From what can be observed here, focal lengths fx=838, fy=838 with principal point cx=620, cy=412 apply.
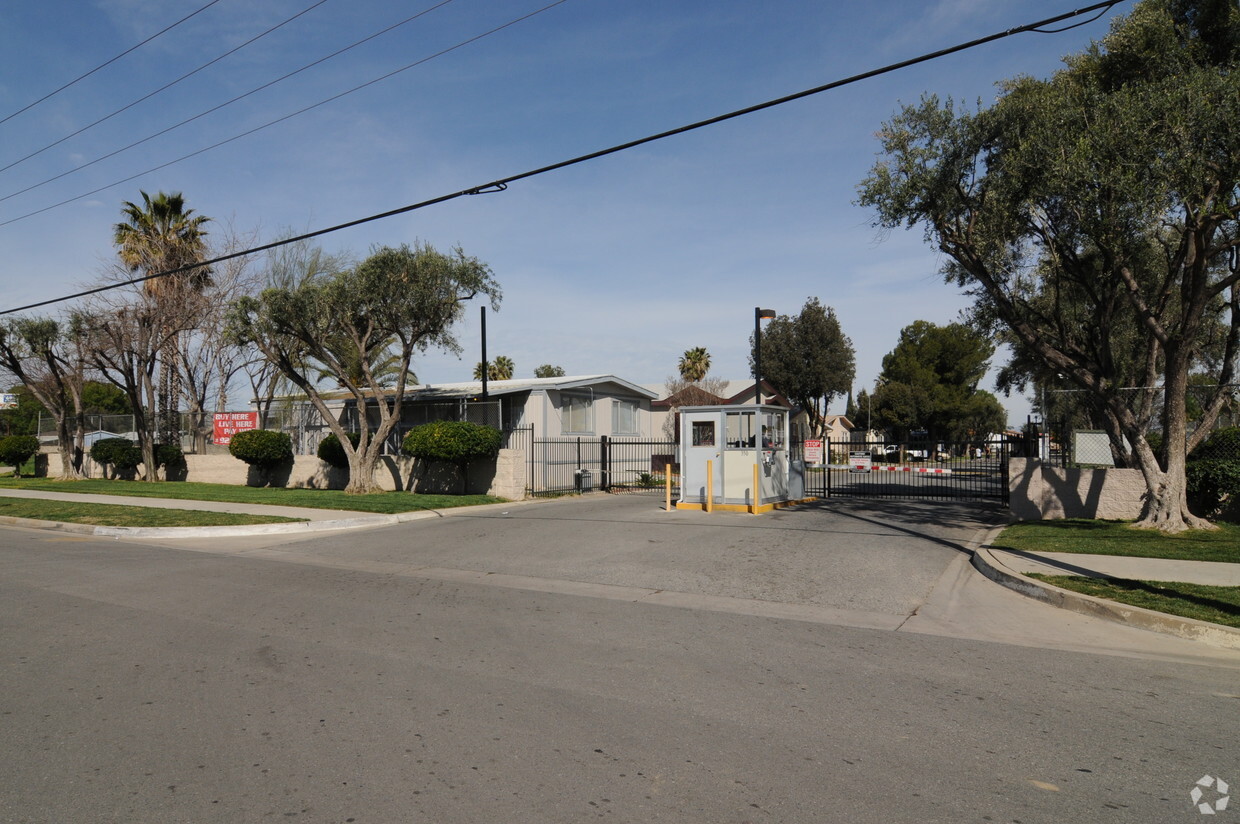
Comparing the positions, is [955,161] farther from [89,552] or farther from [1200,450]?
[89,552]

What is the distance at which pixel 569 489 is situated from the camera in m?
27.0

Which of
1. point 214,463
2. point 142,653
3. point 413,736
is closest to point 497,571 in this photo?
point 142,653

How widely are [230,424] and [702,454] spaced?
19.7 meters

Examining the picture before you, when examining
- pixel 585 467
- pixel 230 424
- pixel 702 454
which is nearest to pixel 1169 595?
pixel 702 454

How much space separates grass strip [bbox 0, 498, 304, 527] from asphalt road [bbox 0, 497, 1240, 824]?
6653 millimetres

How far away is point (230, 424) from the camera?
101 ft

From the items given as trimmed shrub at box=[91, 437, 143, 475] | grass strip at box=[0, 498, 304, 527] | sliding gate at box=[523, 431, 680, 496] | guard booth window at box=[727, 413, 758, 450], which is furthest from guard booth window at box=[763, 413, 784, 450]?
trimmed shrub at box=[91, 437, 143, 475]

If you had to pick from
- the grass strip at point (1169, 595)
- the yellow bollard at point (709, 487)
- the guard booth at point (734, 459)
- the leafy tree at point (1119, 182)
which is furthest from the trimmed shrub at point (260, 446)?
the grass strip at point (1169, 595)

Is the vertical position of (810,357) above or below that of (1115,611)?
above

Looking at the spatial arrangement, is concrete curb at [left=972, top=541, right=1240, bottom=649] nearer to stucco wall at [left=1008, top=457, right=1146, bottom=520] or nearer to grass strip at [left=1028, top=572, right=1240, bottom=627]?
grass strip at [left=1028, top=572, right=1240, bottom=627]

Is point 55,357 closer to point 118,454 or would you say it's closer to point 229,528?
point 118,454

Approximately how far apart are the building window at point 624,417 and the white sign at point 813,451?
354 inches

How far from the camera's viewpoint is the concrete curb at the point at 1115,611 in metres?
7.57

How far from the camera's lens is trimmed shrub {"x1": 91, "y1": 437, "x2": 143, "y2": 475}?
3384cm
